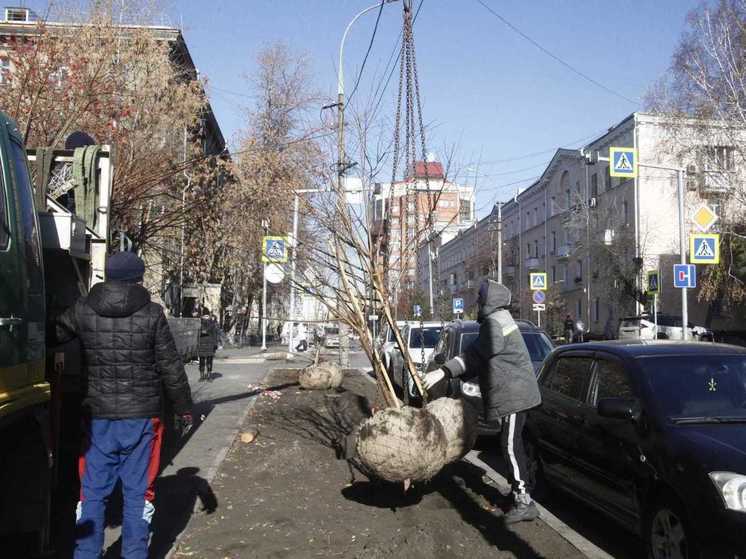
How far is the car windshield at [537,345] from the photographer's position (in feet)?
36.2

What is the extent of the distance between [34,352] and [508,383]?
359 cm

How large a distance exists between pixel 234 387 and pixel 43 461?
41.0ft

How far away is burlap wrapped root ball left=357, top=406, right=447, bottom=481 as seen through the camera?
568 centimetres

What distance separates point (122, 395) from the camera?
14.1ft

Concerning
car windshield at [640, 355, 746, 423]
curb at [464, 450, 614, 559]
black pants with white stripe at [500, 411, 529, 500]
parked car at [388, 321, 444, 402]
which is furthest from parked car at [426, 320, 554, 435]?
car windshield at [640, 355, 746, 423]

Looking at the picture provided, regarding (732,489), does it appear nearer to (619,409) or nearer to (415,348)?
(619,409)

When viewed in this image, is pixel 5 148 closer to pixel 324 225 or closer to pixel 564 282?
pixel 324 225

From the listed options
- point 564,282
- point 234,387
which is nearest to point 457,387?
point 234,387

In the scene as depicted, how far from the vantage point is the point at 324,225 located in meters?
7.34

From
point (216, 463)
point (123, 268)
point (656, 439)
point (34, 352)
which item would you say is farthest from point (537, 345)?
point (34, 352)

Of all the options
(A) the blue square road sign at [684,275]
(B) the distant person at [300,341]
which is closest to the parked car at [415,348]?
(A) the blue square road sign at [684,275]

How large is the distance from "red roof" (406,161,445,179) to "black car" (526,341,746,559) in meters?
2.74

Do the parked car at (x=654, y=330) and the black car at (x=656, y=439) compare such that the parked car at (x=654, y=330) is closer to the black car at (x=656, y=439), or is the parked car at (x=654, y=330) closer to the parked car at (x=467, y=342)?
the parked car at (x=467, y=342)

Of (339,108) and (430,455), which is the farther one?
(339,108)
